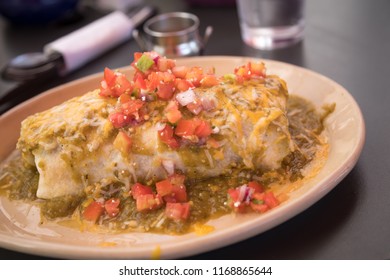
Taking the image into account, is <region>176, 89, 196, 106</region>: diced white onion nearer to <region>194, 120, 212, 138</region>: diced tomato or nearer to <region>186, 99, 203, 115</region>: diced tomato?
<region>186, 99, 203, 115</region>: diced tomato

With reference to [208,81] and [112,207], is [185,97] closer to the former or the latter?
[208,81]

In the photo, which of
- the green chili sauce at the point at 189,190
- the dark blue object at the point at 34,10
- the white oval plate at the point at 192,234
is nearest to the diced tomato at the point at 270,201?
the white oval plate at the point at 192,234

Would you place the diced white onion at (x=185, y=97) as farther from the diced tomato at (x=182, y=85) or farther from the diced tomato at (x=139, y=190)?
the diced tomato at (x=139, y=190)

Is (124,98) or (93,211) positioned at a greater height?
(124,98)

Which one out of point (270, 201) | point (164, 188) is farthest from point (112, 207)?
point (270, 201)

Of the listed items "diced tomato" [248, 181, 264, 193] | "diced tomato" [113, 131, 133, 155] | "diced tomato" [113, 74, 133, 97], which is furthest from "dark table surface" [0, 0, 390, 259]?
"diced tomato" [113, 74, 133, 97]

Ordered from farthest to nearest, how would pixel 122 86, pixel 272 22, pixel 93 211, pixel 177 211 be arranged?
pixel 272 22 < pixel 122 86 < pixel 93 211 < pixel 177 211
